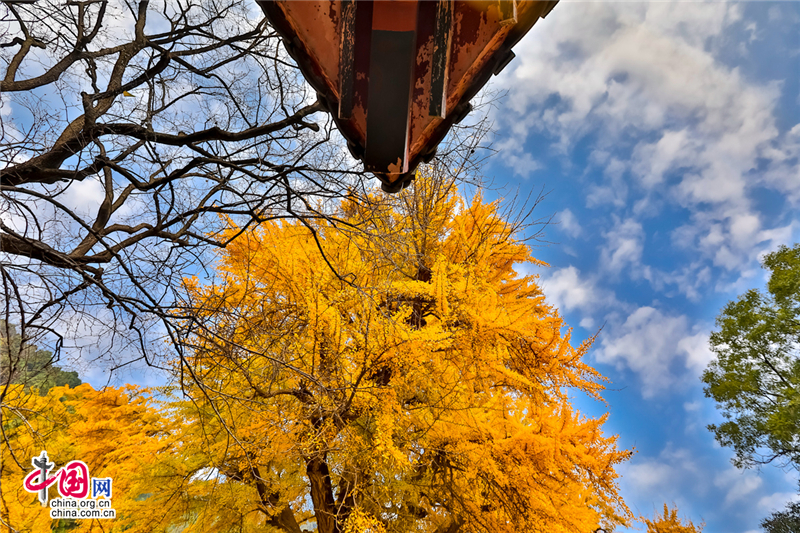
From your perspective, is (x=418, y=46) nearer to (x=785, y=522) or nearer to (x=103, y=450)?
(x=103, y=450)

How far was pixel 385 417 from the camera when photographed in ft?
16.7

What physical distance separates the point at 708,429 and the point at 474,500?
11441 millimetres

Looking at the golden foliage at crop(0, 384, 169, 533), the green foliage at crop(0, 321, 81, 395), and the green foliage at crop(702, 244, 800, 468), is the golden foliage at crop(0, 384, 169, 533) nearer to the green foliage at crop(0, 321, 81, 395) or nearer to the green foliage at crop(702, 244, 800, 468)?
the green foliage at crop(0, 321, 81, 395)

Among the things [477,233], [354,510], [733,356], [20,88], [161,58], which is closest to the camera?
[20,88]

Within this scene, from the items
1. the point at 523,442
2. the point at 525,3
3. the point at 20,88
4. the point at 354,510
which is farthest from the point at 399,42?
the point at 523,442

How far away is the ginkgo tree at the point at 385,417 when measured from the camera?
201 inches

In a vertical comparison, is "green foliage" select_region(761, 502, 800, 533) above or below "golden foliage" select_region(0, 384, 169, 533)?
below

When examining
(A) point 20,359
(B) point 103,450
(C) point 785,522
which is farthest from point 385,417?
(C) point 785,522

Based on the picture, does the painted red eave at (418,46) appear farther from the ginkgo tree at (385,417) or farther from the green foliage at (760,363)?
the green foliage at (760,363)

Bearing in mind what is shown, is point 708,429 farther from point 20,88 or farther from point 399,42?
point 20,88

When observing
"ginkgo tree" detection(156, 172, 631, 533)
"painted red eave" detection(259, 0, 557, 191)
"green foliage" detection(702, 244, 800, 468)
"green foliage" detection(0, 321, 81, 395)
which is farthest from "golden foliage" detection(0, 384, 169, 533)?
"green foliage" detection(702, 244, 800, 468)

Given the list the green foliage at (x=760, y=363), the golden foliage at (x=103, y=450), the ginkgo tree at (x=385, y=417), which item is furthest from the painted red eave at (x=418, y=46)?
the green foliage at (x=760, y=363)

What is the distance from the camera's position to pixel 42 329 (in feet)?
11.0

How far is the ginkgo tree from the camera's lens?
16.8 ft
